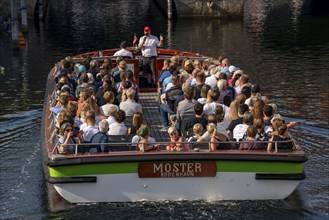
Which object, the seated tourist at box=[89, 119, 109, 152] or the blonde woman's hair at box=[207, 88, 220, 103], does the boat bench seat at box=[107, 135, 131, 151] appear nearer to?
the seated tourist at box=[89, 119, 109, 152]

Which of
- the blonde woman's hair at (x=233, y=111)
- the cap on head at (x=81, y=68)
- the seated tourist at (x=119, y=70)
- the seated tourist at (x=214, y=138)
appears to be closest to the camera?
the seated tourist at (x=214, y=138)

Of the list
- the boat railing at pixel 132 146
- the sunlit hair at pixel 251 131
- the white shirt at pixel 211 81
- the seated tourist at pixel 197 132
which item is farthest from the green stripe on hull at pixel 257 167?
the white shirt at pixel 211 81

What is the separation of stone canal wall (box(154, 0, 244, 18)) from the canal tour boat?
126ft

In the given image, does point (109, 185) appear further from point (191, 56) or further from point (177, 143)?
point (191, 56)

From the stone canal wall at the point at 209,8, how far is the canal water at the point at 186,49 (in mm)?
905

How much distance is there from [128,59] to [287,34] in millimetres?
23027

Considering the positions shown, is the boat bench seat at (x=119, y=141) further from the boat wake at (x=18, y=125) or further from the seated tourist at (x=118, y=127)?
the boat wake at (x=18, y=125)

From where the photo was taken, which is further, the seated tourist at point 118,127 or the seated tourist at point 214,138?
the seated tourist at point 118,127

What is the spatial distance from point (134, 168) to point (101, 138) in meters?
0.83

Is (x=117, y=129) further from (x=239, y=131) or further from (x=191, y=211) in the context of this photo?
(x=239, y=131)

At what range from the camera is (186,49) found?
40.3 metres

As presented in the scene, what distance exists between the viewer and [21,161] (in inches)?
753

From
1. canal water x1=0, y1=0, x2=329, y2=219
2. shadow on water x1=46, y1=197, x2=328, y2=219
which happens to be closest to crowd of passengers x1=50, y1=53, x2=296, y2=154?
shadow on water x1=46, y1=197, x2=328, y2=219

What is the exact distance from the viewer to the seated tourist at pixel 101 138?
15258 mm
